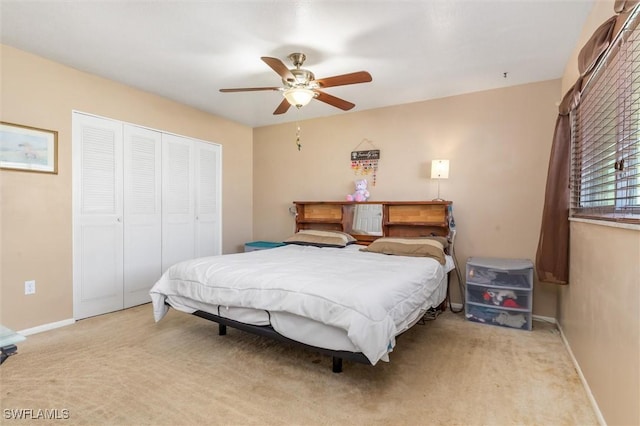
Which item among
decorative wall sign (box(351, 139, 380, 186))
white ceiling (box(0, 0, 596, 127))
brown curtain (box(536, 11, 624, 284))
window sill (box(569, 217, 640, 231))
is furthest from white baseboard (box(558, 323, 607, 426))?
decorative wall sign (box(351, 139, 380, 186))

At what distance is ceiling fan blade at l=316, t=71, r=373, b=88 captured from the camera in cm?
247

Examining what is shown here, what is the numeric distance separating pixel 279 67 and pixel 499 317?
3.14 m

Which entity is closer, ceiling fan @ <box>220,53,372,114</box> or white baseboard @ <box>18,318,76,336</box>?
ceiling fan @ <box>220,53,372,114</box>

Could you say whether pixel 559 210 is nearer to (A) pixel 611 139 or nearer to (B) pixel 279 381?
(A) pixel 611 139

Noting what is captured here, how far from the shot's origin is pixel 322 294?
1.97 meters

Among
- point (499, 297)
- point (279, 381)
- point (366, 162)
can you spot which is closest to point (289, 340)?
point (279, 381)

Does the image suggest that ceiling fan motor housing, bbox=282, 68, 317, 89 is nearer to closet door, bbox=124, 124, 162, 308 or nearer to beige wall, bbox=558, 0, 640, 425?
beige wall, bbox=558, 0, 640, 425

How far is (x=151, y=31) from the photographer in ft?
8.36

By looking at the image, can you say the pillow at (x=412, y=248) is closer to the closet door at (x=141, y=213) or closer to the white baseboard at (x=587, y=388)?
the white baseboard at (x=587, y=388)

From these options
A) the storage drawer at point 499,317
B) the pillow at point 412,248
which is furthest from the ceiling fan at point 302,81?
the storage drawer at point 499,317

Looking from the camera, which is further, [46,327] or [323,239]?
[323,239]

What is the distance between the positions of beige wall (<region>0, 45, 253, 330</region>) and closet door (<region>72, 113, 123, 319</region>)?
0.28 feet

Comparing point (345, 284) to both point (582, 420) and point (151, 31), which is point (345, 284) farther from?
point (151, 31)

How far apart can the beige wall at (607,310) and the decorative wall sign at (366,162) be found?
7.64 ft
